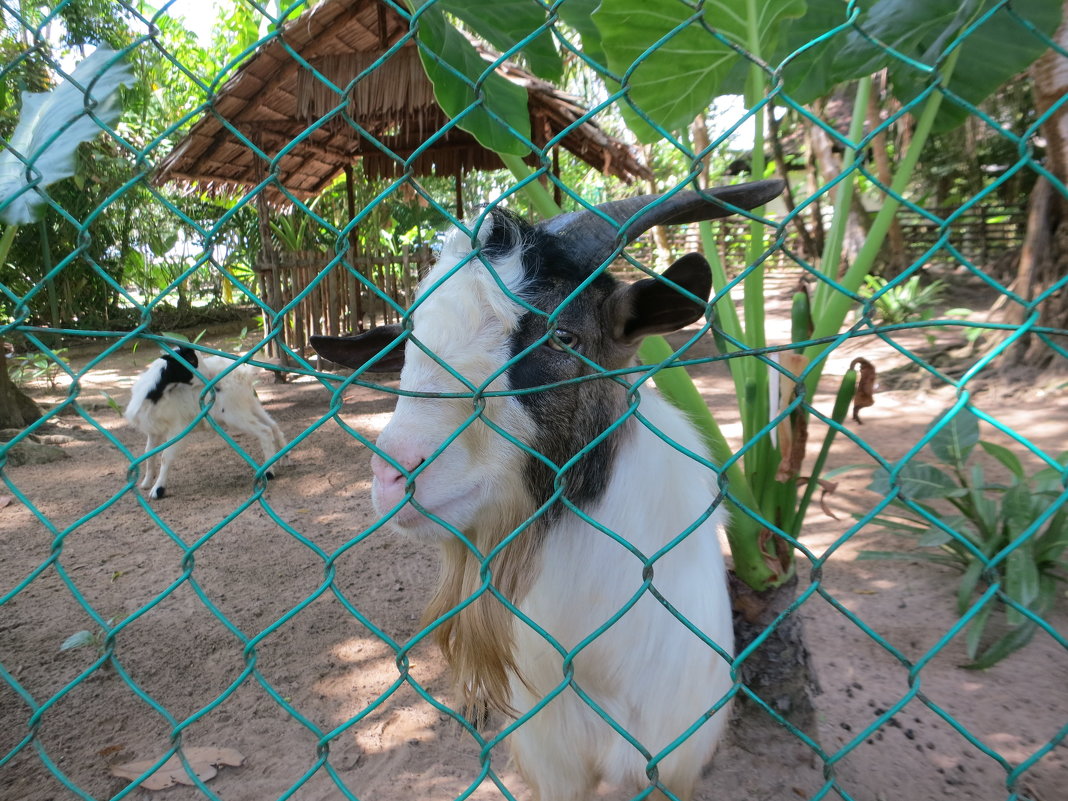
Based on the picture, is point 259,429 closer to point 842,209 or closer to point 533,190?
point 533,190

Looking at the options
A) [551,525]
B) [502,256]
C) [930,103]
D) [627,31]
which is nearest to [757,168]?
[930,103]

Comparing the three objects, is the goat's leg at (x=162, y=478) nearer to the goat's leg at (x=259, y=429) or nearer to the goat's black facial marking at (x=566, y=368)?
the goat's leg at (x=259, y=429)

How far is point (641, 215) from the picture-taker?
1.25 metres

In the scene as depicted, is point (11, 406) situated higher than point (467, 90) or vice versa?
point (467, 90)

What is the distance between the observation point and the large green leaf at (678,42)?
1784mm

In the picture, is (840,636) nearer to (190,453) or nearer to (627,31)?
(627,31)

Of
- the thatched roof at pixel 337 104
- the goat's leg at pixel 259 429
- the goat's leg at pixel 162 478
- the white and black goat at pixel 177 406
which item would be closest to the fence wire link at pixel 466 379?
the goat's leg at pixel 162 478

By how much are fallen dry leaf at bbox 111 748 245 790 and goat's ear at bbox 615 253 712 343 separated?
7.00 ft

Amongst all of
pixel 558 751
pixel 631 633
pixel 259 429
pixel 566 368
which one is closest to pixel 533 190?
pixel 566 368

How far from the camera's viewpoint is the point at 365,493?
534 cm

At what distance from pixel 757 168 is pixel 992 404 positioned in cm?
496

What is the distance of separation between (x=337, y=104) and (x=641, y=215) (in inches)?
284

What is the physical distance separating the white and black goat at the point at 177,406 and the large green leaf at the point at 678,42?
4.21 m

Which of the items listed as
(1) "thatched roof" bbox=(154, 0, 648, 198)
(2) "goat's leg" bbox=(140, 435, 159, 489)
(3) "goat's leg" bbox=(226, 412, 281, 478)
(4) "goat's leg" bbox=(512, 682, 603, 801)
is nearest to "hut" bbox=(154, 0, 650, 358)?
(1) "thatched roof" bbox=(154, 0, 648, 198)
